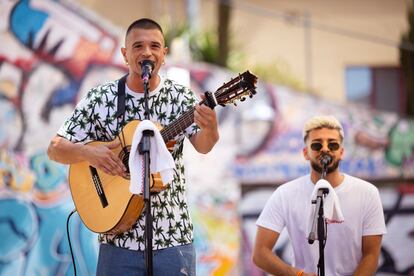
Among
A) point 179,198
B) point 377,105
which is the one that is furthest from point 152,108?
point 377,105

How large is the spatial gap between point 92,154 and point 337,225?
Result: 5.35 ft

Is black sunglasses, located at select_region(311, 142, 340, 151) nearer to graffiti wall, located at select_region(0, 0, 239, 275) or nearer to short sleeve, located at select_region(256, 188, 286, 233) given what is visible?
short sleeve, located at select_region(256, 188, 286, 233)

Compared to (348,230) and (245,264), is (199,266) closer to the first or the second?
(245,264)

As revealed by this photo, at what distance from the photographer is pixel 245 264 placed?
970 centimetres

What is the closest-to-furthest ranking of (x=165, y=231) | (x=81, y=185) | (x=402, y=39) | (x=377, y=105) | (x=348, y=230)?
(x=165, y=231) → (x=81, y=185) → (x=348, y=230) → (x=402, y=39) → (x=377, y=105)

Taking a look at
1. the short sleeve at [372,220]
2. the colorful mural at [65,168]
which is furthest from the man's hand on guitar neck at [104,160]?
the colorful mural at [65,168]

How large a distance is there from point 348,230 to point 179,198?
1.26 m

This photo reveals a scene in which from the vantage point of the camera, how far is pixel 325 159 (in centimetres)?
483

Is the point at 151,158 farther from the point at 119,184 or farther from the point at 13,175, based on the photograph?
the point at 13,175

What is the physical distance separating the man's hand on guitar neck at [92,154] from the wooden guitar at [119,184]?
5 cm

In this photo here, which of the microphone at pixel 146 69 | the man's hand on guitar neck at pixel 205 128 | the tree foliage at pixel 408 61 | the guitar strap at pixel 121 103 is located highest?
the tree foliage at pixel 408 61

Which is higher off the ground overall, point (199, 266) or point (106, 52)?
point (106, 52)

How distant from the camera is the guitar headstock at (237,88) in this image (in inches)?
150

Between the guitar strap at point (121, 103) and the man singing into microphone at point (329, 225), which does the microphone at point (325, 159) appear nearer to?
the man singing into microphone at point (329, 225)
